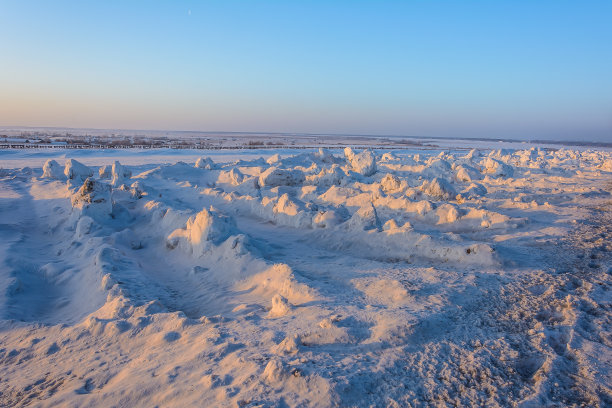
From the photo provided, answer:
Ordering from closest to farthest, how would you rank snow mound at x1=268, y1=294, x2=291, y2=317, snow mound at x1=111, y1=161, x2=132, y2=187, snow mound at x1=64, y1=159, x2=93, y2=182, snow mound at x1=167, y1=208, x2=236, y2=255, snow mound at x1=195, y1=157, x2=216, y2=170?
snow mound at x1=268, y1=294, x2=291, y2=317 < snow mound at x1=167, y1=208, x2=236, y2=255 < snow mound at x1=111, y1=161, x2=132, y2=187 < snow mound at x1=64, y1=159, x2=93, y2=182 < snow mound at x1=195, y1=157, x2=216, y2=170

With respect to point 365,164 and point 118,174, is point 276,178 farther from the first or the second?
point 118,174

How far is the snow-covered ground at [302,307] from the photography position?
280 cm

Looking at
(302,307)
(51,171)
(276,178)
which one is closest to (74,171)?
(51,171)

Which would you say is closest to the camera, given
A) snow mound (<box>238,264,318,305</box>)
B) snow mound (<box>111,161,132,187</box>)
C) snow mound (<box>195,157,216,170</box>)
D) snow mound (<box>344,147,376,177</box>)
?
snow mound (<box>238,264,318,305</box>)

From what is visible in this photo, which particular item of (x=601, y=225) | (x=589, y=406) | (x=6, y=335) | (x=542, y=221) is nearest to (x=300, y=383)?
(x=589, y=406)

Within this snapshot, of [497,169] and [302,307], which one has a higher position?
[497,169]

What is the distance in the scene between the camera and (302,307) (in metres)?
4.14

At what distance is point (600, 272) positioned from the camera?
546 cm

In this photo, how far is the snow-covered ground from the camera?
2.80 m

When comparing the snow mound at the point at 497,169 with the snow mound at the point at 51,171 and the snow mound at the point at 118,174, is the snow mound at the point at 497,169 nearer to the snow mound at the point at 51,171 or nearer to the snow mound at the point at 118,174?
the snow mound at the point at 118,174

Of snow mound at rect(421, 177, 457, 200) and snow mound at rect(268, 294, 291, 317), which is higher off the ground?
snow mound at rect(421, 177, 457, 200)

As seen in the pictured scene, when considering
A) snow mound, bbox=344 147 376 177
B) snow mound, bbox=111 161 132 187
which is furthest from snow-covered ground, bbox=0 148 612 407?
snow mound, bbox=344 147 376 177

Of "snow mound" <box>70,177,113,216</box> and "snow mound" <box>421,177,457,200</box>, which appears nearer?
"snow mound" <box>70,177,113,216</box>

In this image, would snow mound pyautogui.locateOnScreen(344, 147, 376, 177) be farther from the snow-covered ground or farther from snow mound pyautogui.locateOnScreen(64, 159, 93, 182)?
snow mound pyautogui.locateOnScreen(64, 159, 93, 182)
